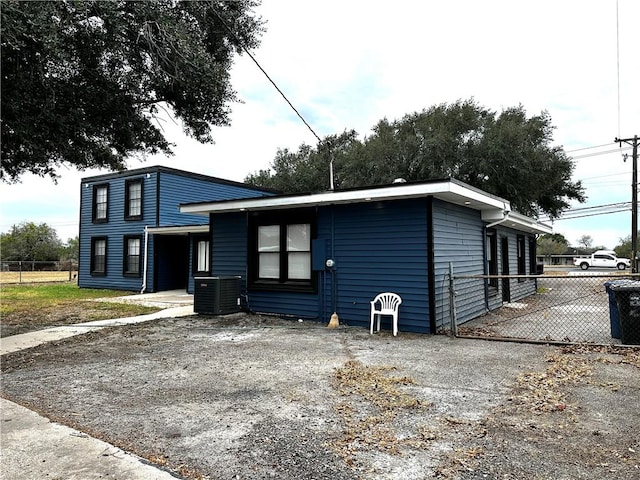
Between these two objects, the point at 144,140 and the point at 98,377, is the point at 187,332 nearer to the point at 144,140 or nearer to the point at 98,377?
the point at 98,377

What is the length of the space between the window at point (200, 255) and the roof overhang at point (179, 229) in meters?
0.51

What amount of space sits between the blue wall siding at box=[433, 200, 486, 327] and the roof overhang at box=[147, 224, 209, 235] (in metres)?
8.77

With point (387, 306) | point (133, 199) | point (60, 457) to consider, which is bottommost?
Answer: point (60, 457)

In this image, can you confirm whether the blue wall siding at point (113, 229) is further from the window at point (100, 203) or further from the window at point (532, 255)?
the window at point (532, 255)

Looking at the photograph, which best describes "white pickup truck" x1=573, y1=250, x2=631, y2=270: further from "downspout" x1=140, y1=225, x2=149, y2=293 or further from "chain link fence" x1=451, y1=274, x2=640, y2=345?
"downspout" x1=140, y1=225, x2=149, y2=293

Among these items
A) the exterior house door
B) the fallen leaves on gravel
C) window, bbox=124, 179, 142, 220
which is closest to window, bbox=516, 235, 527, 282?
the exterior house door

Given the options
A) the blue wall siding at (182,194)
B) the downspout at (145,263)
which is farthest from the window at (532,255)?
the downspout at (145,263)

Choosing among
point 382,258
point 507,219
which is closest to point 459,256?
point 382,258

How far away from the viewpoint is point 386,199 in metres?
7.50

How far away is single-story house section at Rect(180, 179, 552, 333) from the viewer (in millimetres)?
7230

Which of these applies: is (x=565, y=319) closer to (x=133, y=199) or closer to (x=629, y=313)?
(x=629, y=313)

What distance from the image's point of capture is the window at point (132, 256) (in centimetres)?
1659

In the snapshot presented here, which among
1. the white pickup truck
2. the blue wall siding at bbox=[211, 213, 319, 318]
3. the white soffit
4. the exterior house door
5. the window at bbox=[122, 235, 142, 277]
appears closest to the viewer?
the white soffit

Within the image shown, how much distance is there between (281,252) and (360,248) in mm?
1950
